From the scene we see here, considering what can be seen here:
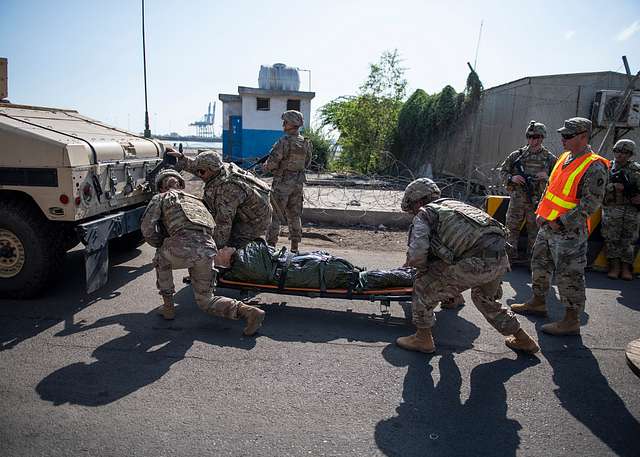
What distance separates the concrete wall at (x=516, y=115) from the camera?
28.1 ft

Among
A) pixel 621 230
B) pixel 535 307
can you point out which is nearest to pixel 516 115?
pixel 621 230

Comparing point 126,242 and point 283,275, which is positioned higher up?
point 283,275

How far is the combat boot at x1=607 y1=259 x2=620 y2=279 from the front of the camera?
567 cm

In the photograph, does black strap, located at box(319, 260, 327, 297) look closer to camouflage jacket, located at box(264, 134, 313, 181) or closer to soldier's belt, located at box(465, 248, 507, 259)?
soldier's belt, located at box(465, 248, 507, 259)

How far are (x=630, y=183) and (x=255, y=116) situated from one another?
55.6 ft

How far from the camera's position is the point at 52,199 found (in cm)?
391

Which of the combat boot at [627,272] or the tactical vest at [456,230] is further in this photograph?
the combat boot at [627,272]

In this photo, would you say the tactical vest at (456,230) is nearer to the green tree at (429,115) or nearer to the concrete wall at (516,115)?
the concrete wall at (516,115)

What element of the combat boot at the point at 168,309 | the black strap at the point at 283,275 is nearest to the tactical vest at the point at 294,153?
the black strap at the point at 283,275

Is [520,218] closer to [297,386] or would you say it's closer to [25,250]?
[297,386]

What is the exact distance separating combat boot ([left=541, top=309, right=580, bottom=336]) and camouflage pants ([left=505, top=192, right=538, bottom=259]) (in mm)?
1883

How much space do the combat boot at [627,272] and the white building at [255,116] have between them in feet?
52.2

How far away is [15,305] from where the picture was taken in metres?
4.09

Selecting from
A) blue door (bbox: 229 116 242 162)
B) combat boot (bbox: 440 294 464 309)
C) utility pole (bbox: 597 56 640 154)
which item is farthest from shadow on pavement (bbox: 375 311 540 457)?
blue door (bbox: 229 116 242 162)
